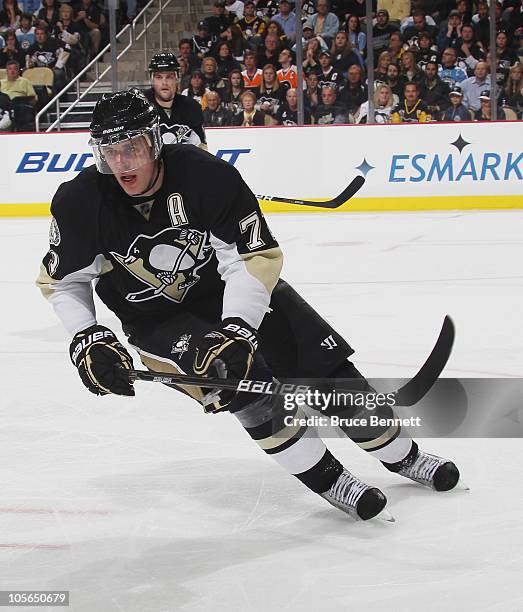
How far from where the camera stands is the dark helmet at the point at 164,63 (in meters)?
4.95

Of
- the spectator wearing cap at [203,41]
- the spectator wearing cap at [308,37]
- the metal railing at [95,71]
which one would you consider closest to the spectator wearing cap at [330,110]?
the spectator wearing cap at [308,37]

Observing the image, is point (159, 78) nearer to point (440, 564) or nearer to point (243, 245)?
point (243, 245)

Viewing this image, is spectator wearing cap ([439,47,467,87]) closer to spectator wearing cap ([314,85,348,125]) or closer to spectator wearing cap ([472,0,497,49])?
spectator wearing cap ([472,0,497,49])

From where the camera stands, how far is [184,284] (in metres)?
2.29

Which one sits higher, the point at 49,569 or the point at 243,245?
the point at 243,245

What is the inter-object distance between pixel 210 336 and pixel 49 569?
0.54m

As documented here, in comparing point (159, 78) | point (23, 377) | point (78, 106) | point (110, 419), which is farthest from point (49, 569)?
point (78, 106)

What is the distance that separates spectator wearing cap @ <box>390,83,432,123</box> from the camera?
28.5 ft

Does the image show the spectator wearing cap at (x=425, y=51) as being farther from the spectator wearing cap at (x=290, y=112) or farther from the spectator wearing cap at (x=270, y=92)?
the spectator wearing cap at (x=270, y=92)

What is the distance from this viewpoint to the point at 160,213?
2199 millimetres

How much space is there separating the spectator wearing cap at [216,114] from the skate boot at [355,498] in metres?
6.88

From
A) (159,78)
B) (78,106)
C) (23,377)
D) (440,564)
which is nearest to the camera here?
(440,564)

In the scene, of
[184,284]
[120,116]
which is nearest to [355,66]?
[184,284]

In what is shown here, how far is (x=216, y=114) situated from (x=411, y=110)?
160 cm
